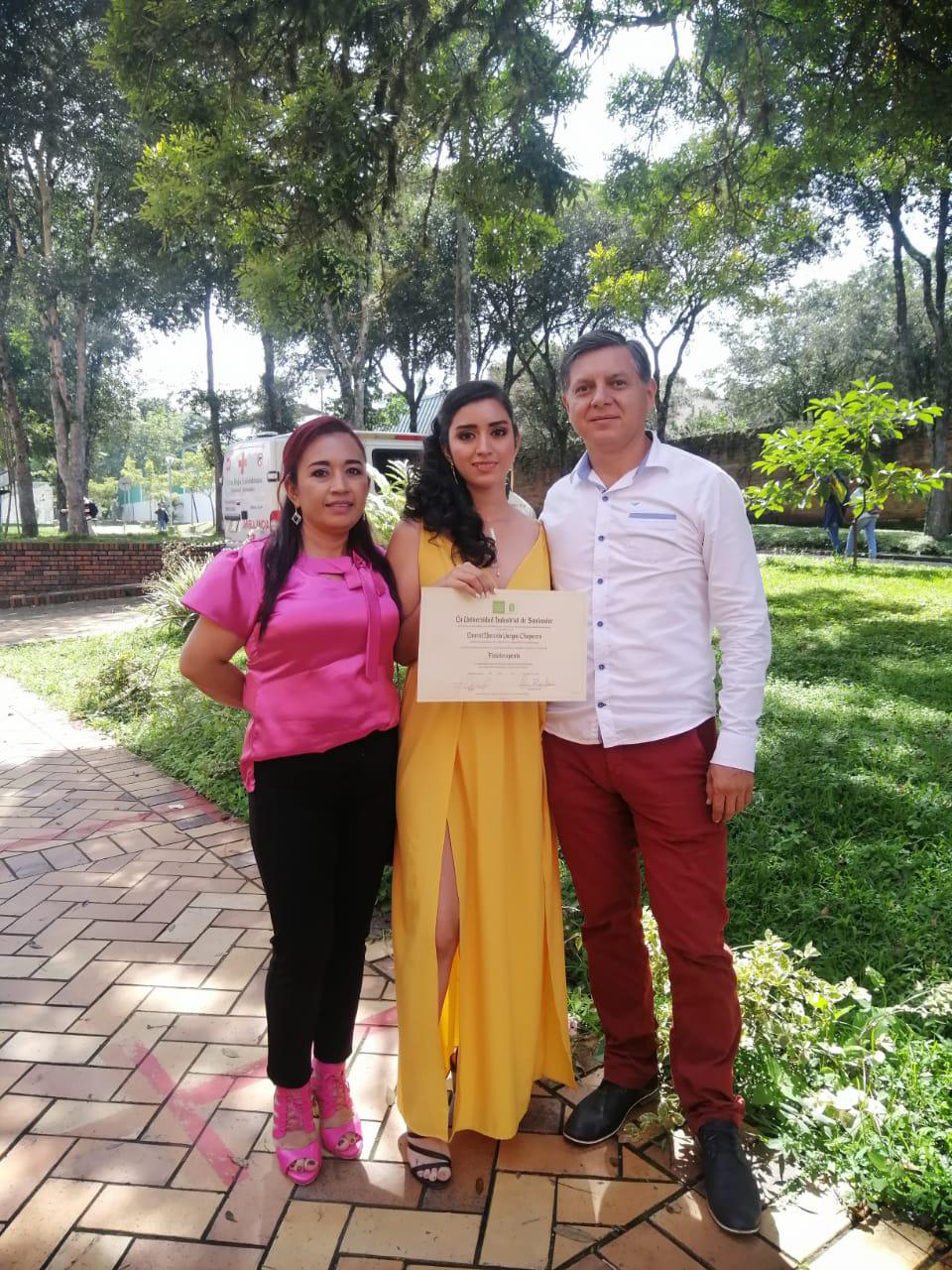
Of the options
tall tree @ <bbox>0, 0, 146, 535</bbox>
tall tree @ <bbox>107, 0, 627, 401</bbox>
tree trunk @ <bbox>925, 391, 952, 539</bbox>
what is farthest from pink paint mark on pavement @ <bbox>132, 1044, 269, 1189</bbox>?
tree trunk @ <bbox>925, 391, 952, 539</bbox>

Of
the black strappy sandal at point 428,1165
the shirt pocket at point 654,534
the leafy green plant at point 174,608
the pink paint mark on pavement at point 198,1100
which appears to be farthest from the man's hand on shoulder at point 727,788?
the leafy green plant at point 174,608

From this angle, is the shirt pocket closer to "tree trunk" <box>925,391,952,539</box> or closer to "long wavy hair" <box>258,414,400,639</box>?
"long wavy hair" <box>258,414,400,639</box>

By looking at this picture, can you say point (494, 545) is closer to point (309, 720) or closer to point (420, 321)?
point (309, 720)

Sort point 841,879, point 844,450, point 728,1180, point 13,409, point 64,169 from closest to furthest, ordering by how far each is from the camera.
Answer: point 728,1180, point 841,879, point 844,450, point 64,169, point 13,409

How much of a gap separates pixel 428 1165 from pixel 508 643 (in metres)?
1.25

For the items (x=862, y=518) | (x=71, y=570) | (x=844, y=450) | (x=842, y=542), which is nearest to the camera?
(x=844, y=450)

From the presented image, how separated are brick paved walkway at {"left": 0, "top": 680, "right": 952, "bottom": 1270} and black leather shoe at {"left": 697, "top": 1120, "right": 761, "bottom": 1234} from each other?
41 mm

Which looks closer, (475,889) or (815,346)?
(475,889)

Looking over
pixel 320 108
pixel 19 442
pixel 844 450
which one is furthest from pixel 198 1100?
pixel 19 442

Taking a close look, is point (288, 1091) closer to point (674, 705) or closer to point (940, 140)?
point (674, 705)

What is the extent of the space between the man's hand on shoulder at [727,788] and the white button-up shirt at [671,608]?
0.09ft

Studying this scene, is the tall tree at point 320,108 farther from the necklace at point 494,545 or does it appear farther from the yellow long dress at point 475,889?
the yellow long dress at point 475,889

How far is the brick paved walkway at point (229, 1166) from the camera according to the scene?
182 cm

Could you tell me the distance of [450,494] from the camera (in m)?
2.07
